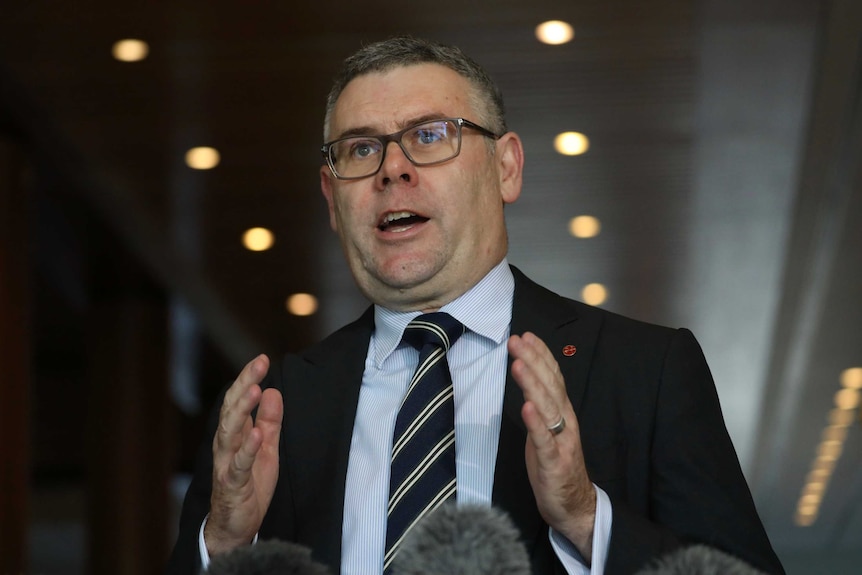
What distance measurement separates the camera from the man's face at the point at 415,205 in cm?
198

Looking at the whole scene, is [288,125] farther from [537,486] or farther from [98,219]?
[537,486]

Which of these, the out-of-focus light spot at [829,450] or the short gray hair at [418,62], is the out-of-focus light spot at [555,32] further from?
the out-of-focus light spot at [829,450]

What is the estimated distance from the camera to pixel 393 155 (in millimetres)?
2008

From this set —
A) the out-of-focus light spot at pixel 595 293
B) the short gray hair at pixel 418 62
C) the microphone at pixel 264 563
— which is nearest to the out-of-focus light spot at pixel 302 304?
the out-of-focus light spot at pixel 595 293

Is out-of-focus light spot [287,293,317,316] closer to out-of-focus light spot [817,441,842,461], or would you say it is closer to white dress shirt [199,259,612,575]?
out-of-focus light spot [817,441,842,461]

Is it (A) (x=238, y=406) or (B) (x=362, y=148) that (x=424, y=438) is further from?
(B) (x=362, y=148)

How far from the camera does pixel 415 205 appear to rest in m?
1.98

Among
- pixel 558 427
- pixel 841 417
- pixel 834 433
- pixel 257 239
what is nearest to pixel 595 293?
pixel 257 239

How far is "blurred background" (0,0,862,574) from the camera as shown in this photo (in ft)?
18.7

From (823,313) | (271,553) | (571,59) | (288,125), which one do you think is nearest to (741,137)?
(571,59)

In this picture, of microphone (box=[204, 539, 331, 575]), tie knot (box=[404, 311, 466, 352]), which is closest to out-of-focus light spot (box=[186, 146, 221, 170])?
tie knot (box=[404, 311, 466, 352])

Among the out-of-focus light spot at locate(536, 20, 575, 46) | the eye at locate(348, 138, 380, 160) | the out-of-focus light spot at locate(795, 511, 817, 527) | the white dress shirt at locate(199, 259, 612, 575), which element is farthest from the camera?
the out-of-focus light spot at locate(795, 511, 817, 527)

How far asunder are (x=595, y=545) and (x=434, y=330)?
1.78 ft

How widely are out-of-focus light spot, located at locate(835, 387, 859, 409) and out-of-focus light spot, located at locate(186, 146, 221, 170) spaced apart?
23.7ft
